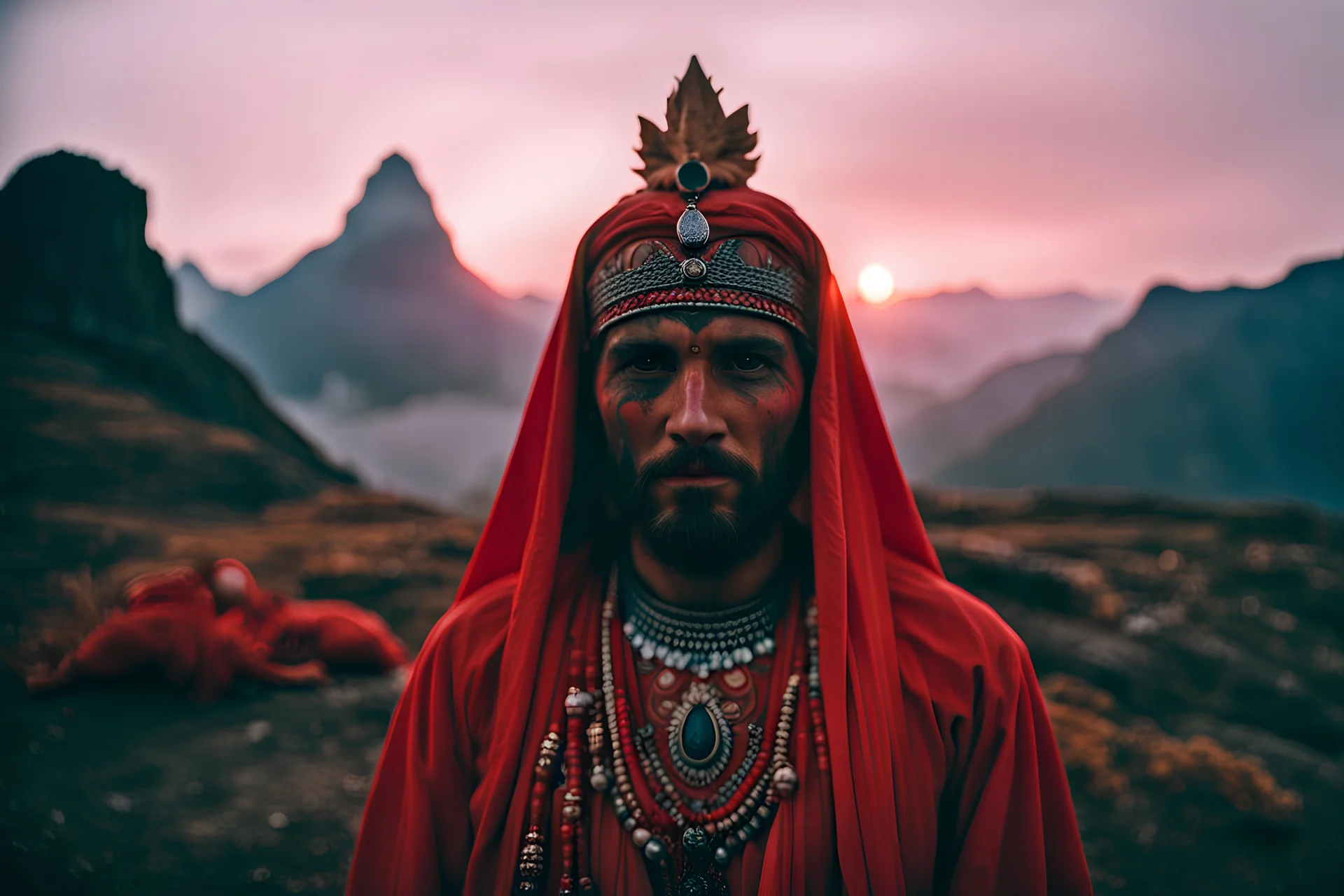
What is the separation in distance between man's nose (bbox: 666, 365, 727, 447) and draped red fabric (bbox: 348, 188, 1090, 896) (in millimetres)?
313

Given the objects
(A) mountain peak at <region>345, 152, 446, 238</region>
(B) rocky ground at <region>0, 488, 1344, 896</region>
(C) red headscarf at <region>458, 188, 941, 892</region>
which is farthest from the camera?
(A) mountain peak at <region>345, 152, 446, 238</region>

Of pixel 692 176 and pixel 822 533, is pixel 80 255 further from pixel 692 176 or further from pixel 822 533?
pixel 822 533

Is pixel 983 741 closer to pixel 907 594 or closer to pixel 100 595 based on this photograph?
pixel 907 594

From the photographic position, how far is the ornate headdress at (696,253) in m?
1.98

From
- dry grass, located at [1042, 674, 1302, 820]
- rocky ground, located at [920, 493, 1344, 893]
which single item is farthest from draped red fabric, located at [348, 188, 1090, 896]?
dry grass, located at [1042, 674, 1302, 820]

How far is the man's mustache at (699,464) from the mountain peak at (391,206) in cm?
1913

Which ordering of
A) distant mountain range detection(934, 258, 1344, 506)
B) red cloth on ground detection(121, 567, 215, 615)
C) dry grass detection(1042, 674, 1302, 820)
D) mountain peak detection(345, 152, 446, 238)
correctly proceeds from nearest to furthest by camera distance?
dry grass detection(1042, 674, 1302, 820), red cloth on ground detection(121, 567, 215, 615), distant mountain range detection(934, 258, 1344, 506), mountain peak detection(345, 152, 446, 238)

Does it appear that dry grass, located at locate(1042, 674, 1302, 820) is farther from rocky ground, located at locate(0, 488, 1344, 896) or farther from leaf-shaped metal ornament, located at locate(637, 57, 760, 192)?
leaf-shaped metal ornament, located at locate(637, 57, 760, 192)

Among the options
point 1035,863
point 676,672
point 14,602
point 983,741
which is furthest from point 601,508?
point 14,602

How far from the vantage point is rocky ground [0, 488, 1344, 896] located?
4410mm

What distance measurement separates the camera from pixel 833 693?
1840mm

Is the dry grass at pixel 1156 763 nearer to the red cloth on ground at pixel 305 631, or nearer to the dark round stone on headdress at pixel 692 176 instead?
the dark round stone on headdress at pixel 692 176

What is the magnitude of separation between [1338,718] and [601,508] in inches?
293

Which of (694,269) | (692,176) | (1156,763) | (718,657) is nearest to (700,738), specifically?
(718,657)
